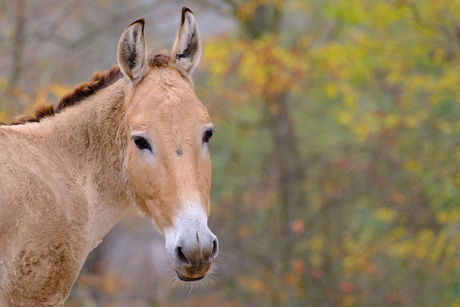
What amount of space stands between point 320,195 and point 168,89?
24.2 ft

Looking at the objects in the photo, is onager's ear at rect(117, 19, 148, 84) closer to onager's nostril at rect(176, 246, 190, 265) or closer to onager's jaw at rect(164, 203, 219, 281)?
onager's jaw at rect(164, 203, 219, 281)

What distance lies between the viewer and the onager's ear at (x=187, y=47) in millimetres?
3987

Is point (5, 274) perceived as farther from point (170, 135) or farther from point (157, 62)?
point (157, 62)

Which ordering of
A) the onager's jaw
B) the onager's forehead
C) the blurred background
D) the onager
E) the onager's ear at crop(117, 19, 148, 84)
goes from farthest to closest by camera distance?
the blurred background, the onager's ear at crop(117, 19, 148, 84), the onager's forehead, the onager, the onager's jaw

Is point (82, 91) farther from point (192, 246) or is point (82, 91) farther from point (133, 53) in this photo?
point (192, 246)

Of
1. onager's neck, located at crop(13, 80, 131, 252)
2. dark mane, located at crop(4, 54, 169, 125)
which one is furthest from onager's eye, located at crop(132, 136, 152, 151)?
dark mane, located at crop(4, 54, 169, 125)

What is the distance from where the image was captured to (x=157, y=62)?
395 centimetres

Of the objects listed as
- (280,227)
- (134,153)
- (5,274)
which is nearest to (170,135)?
(134,153)

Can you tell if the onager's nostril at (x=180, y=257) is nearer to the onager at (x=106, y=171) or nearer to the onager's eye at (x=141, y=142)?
the onager at (x=106, y=171)

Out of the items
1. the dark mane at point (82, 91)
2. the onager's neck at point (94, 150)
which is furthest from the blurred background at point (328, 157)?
the onager's neck at point (94, 150)

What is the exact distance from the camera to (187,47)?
4.07 metres

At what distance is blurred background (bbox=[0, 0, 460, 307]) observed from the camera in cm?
912

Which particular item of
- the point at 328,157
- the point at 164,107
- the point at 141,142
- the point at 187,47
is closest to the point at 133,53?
the point at 187,47

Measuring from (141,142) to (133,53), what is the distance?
79 centimetres
